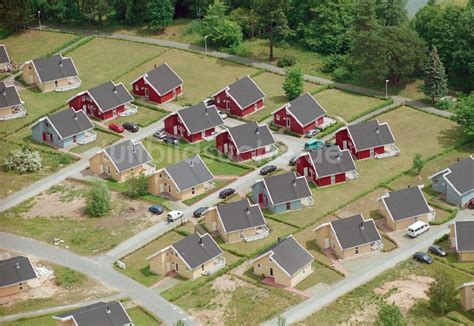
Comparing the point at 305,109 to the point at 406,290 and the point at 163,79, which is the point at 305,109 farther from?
the point at 406,290

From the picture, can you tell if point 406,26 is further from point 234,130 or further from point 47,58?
point 47,58

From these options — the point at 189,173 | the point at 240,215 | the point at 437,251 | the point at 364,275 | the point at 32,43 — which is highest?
the point at 32,43

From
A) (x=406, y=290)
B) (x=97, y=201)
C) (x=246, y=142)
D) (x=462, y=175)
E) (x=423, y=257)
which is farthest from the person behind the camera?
(x=246, y=142)

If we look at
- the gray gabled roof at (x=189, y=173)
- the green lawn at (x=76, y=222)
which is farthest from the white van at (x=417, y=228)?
the green lawn at (x=76, y=222)

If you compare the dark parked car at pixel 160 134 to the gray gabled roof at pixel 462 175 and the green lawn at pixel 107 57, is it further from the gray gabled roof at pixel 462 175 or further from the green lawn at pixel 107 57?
the gray gabled roof at pixel 462 175

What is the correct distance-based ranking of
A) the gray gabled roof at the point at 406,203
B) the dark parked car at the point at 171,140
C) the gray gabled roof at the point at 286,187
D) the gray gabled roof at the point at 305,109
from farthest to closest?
the gray gabled roof at the point at 305,109 → the dark parked car at the point at 171,140 → the gray gabled roof at the point at 286,187 → the gray gabled roof at the point at 406,203

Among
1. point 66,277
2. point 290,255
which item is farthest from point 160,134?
point 290,255
